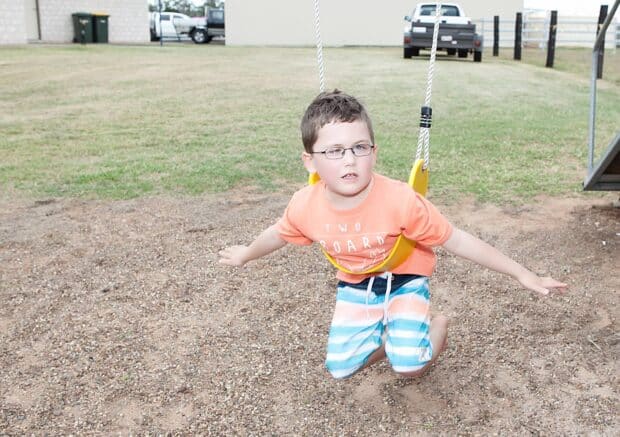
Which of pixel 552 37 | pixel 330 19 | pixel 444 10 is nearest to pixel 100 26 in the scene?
pixel 330 19

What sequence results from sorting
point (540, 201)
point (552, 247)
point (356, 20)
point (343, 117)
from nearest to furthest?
point (343, 117)
point (552, 247)
point (540, 201)
point (356, 20)

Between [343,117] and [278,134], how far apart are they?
6.20 m

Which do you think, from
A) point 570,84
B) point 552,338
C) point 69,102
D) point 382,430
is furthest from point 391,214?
point 570,84

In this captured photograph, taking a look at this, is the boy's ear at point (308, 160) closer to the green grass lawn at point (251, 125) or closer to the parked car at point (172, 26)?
the green grass lawn at point (251, 125)

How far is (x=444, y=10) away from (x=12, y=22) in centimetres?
1468

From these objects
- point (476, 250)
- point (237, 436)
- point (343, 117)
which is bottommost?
point (237, 436)

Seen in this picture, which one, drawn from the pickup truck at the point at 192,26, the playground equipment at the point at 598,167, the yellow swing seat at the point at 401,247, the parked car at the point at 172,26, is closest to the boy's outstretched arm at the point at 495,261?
the yellow swing seat at the point at 401,247

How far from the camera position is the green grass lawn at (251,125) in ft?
21.5

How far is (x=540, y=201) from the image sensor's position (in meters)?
5.84

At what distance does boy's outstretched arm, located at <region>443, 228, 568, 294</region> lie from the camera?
8.71 ft

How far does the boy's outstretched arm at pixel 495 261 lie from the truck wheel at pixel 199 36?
3282 cm

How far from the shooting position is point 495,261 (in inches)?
106

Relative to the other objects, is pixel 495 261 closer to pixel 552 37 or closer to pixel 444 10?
pixel 552 37

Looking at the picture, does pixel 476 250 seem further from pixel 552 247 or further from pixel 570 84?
pixel 570 84
